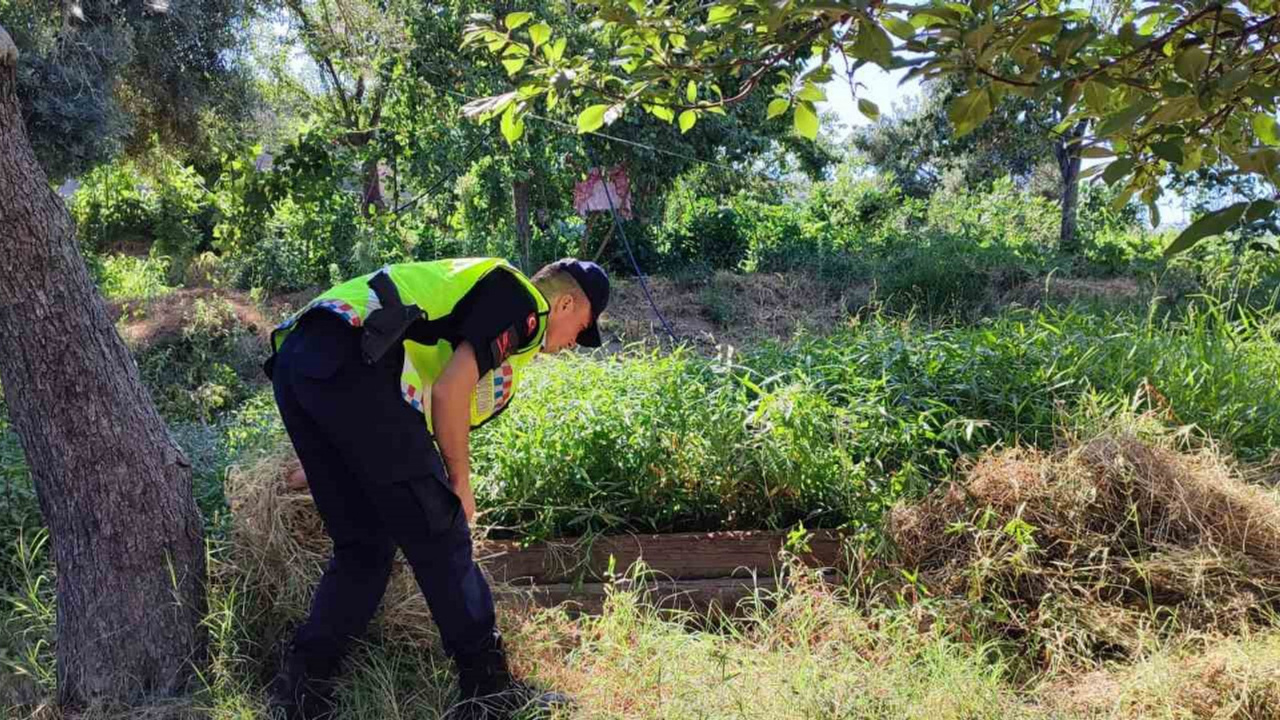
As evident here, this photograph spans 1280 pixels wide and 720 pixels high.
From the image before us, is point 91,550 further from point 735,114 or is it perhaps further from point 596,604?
point 735,114

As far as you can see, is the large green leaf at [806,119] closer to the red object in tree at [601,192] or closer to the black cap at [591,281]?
the black cap at [591,281]

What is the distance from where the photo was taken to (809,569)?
3617 mm

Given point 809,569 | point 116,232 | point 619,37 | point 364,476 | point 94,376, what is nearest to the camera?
point 619,37

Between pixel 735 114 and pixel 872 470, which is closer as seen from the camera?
pixel 872 470

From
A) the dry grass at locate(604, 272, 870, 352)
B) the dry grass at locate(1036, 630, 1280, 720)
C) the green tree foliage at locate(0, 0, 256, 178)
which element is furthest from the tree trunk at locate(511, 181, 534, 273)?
the dry grass at locate(1036, 630, 1280, 720)

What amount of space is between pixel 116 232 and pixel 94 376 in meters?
12.6

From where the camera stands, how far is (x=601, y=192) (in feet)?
34.1

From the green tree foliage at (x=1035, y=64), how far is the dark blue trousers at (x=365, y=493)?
0.82 metres

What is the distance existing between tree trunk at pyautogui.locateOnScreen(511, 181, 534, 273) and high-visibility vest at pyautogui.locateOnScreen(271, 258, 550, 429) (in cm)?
811

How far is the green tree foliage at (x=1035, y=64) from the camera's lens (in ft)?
5.07

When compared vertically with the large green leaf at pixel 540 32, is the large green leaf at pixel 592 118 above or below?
below

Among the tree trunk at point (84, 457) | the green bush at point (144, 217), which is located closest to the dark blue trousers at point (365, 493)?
the tree trunk at point (84, 457)

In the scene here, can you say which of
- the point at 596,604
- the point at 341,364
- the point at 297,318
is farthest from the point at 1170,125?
the point at 596,604

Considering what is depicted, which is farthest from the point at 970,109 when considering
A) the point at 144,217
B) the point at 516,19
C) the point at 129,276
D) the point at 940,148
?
the point at 940,148
